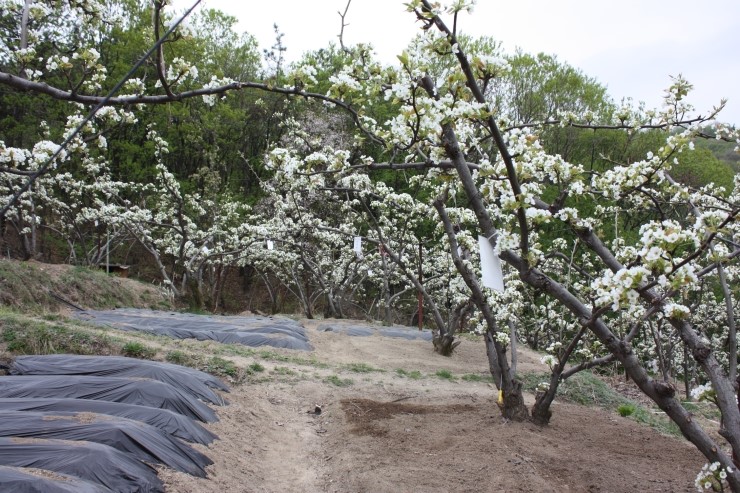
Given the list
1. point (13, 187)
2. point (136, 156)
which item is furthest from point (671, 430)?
point (136, 156)

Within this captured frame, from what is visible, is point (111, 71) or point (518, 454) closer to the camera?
point (518, 454)

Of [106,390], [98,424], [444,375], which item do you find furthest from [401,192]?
[98,424]

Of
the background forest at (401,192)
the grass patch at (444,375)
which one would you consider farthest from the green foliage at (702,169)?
the grass patch at (444,375)

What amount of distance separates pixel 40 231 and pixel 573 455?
23390 millimetres

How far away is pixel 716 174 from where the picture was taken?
85.7ft

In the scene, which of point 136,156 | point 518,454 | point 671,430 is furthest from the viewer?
point 136,156

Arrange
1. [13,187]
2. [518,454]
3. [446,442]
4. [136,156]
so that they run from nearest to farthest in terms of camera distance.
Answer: [518,454]
[446,442]
[13,187]
[136,156]

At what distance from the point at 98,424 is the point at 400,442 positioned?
2.77m

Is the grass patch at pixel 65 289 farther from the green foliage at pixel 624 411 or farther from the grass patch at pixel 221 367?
the green foliage at pixel 624 411

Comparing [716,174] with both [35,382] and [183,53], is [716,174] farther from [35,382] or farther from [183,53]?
[35,382]

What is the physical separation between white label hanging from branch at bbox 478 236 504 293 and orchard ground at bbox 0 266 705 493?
1.61 meters

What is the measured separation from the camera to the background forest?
12.5 ft

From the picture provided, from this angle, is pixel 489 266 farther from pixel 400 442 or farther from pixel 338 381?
pixel 338 381

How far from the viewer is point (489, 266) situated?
3959mm
